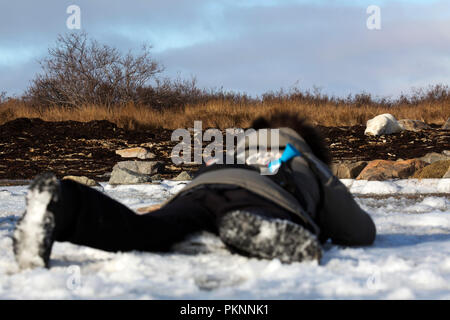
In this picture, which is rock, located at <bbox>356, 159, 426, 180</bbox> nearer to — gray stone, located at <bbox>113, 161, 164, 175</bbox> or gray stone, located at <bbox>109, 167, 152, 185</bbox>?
gray stone, located at <bbox>109, 167, 152, 185</bbox>

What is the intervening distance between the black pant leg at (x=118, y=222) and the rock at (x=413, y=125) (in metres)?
10.0

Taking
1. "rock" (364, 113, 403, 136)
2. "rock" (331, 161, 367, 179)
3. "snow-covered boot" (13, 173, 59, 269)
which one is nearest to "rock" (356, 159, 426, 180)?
"rock" (331, 161, 367, 179)

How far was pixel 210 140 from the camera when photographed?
11.5 metres

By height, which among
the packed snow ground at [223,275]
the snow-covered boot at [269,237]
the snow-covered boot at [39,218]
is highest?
the snow-covered boot at [39,218]

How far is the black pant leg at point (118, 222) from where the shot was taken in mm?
1820

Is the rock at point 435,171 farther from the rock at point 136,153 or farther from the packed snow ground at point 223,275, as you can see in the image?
the rock at point 136,153

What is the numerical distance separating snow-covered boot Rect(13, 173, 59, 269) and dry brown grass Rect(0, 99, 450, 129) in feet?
32.7

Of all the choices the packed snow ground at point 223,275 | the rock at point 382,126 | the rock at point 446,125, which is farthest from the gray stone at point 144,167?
the rock at point 446,125

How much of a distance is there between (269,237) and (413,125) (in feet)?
34.1

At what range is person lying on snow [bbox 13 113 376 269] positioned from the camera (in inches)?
70.2

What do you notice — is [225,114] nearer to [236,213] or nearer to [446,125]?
[446,125]

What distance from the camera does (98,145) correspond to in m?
10.7
